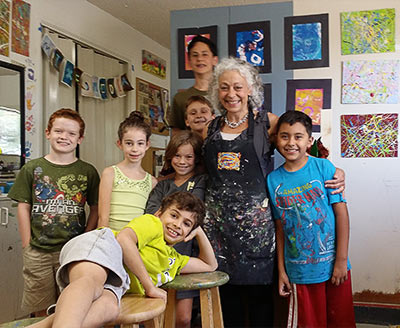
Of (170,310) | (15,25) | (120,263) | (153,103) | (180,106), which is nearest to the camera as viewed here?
(120,263)

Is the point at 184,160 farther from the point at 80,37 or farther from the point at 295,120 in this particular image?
the point at 80,37

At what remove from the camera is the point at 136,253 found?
1.48 meters

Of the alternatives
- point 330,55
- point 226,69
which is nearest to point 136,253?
point 226,69

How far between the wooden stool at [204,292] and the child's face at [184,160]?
537 mm

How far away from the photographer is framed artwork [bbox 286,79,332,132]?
2828 millimetres

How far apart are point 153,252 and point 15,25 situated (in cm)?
229

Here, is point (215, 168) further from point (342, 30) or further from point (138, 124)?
point (342, 30)

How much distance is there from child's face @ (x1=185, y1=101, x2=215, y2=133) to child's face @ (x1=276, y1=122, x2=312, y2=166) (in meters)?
0.51

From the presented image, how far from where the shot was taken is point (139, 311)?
128 centimetres

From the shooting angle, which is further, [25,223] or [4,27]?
[4,27]

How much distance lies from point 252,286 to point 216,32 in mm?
1614

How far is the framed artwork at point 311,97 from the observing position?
283cm

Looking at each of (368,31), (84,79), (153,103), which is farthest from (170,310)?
(153,103)

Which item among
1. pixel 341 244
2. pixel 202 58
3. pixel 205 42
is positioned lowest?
pixel 341 244
